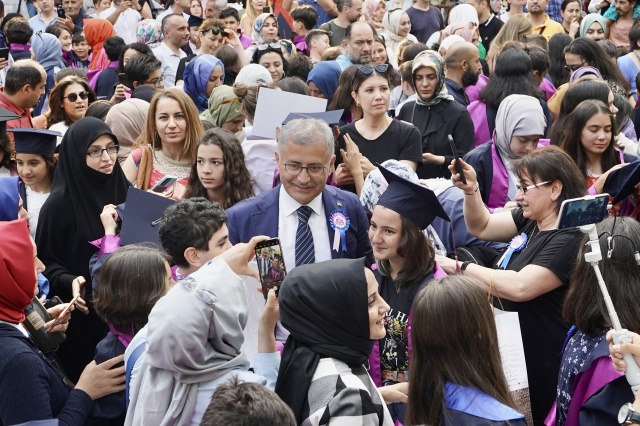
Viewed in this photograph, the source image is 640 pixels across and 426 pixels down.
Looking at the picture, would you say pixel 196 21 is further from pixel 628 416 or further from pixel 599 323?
pixel 628 416

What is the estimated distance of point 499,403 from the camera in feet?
10.1

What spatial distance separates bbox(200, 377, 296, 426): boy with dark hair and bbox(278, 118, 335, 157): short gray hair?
203cm

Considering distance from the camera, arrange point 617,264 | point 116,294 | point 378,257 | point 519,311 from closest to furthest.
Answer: point 617,264, point 116,294, point 378,257, point 519,311

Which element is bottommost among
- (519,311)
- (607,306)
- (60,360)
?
(60,360)

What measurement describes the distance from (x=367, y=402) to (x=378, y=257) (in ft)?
4.19

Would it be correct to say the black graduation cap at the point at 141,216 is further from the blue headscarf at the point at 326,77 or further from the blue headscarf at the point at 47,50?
the blue headscarf at the point at 47,50

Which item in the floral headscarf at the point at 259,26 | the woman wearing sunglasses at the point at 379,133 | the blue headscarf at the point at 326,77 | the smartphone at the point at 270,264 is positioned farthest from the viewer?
the floral headscarf at the point at 259,26

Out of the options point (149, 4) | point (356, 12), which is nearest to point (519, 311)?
point (356, 12)

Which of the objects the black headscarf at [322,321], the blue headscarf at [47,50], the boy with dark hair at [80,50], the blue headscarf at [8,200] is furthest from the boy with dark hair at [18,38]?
the black headscarf at [322,321]

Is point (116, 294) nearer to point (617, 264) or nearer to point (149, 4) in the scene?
point (617, 264)

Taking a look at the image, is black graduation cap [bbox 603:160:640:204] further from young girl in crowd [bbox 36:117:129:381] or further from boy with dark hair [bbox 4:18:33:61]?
boy with dark hair [bbox 4:18:33:61]

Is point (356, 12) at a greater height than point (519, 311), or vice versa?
point (356, 12)

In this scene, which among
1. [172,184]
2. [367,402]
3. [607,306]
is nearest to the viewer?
[367,402]

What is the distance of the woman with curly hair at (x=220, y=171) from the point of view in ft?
17.4
